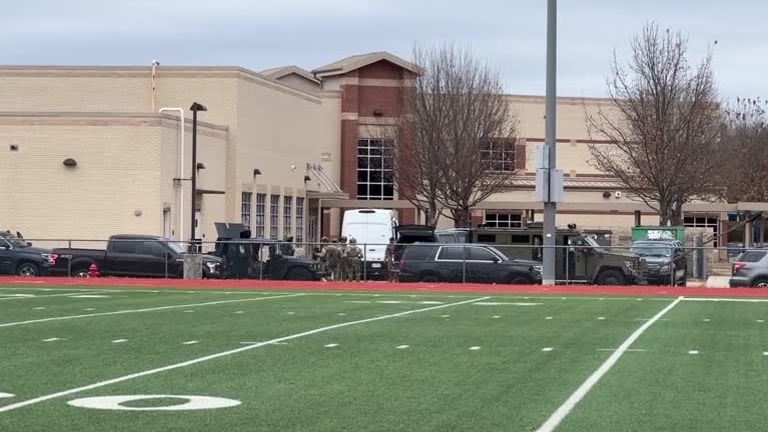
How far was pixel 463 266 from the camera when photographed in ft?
117

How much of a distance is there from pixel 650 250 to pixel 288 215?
28.0 m

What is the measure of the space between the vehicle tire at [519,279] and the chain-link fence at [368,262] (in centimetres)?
3

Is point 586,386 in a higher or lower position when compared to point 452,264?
lower

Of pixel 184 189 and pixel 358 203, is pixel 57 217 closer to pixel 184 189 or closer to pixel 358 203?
pixel 184 189

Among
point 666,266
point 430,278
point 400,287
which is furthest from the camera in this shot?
point 430,278

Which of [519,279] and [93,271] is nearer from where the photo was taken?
[519,279]

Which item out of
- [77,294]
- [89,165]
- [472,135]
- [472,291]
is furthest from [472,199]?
[77,294]

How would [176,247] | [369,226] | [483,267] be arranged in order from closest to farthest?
[483,267], [176,247], [369,226]

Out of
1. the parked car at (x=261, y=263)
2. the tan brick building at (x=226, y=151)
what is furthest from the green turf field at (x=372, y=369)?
the tan brick building at (x=226, y=151)

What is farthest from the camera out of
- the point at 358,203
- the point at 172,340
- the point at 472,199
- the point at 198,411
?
the point at 358,203

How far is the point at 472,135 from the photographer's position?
57.1 m

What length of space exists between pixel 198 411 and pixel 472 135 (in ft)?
156

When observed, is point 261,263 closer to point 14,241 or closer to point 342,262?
point 342,262

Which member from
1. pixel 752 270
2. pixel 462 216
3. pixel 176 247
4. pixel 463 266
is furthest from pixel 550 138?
pixel 462 216
